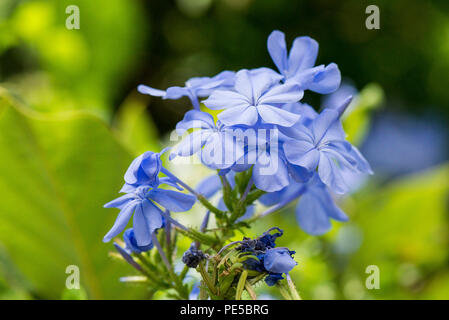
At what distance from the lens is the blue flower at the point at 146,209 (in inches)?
22.2

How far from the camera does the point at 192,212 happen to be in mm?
1168

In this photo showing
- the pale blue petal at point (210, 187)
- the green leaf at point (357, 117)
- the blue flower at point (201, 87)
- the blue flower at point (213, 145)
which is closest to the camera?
the blue flower at point (213, 145)

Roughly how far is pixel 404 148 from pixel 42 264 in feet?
5.65

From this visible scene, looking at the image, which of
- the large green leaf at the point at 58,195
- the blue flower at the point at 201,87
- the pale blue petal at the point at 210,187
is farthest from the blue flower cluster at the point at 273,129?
the large green leaf at the point at 58,195

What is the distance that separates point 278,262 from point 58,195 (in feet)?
1.67

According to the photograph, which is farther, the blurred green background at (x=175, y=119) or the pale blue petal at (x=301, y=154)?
the blurred green background at (x=175, y=119)

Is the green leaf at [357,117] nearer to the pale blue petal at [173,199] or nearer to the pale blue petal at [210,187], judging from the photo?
the pale blue petal at [210,187]

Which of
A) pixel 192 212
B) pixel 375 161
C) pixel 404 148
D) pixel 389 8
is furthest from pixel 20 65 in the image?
pixel 404 148

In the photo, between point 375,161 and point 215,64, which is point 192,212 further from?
point 375,161

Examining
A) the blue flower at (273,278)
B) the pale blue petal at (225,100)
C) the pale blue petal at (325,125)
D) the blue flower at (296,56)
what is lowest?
the blue flower at (273,278)

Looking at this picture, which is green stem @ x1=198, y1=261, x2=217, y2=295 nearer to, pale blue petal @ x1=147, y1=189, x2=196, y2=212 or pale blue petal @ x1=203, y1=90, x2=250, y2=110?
pale blue petal @ x1=147, y1=189, x2=196, y2=212

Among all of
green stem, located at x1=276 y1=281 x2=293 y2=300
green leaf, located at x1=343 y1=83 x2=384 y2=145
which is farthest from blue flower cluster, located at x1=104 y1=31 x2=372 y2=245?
green leaf, located at x1=343 y1=83 x2=384 y2=145

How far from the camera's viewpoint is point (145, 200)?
57 cm

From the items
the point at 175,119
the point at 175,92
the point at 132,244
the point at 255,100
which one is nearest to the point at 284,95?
the point at 255,100
